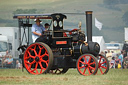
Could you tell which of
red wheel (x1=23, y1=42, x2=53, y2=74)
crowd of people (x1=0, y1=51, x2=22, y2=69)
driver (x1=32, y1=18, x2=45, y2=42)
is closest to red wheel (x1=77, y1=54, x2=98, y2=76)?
red wheel (x1=23, y1=42, x2=53, y2=74)

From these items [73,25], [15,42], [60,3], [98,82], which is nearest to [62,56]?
[98,82]

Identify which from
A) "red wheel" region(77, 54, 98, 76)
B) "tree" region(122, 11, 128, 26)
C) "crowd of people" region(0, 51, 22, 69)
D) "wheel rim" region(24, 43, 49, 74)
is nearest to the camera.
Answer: "red wheel" region(77, 54, 98, 76)

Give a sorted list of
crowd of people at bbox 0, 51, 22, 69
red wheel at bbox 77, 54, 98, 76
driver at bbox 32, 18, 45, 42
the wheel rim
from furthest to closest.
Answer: crowd of people at bbox 0, 51, 22, 69
driver at bbox 32, 18, 45, 42
the wheel rim
red wheel at bbox 77, 54, 98, 76

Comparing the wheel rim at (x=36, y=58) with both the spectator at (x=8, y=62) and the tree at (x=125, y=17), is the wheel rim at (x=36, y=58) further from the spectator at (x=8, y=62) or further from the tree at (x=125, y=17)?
the tree at (x=125, y=17)

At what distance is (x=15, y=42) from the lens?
86.4 feet

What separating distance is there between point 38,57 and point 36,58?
7cm

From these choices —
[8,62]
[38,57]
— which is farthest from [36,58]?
[8,62]

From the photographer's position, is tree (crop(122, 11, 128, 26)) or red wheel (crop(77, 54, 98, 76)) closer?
red wheel (crop(77, 54, 98, 76))

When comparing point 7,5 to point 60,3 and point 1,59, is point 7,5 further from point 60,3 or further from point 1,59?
point 1,59

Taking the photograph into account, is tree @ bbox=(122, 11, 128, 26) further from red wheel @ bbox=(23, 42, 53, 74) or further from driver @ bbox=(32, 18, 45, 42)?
red wheel @ bbox=(23, 42, 53, 74)

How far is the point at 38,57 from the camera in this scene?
11664 millimetres

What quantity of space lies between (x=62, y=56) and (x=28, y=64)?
0.98 meters

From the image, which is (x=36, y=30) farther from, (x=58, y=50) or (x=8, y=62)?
(x=8, y=62)

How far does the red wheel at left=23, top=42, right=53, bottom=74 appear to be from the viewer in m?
11.4
